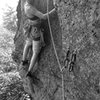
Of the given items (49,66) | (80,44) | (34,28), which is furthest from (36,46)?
(80,44)

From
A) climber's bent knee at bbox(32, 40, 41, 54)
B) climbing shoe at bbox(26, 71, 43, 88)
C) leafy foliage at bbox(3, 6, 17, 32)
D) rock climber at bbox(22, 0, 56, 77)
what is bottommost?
climbing shoe at bbox(26, 71, 43, 88)

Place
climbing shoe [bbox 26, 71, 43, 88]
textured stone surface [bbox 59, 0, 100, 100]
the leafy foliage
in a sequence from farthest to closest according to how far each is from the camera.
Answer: the leafy foliage → climbing shoe [bbox 26, 71, 43, 88] → textured stone surface [bbox 59, 0, 100, 100]

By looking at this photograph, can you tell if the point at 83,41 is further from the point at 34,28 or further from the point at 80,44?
the point at 34,28

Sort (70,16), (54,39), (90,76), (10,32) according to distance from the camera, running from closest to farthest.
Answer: (90,76) < (70,16) < (54,39) < (10,32)

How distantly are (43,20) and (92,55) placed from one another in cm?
173

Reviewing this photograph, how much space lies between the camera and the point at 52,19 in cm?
366

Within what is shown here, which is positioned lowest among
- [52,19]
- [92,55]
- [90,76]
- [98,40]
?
[90,76]

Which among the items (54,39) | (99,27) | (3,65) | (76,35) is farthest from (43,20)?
(3,65)

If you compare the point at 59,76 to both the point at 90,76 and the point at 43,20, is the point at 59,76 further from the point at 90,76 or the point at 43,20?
the point at 43,20

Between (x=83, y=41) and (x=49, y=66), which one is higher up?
(x=83, y=41)

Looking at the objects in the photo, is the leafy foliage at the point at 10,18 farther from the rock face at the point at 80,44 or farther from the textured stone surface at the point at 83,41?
the textured stone surface at the point at 83,41

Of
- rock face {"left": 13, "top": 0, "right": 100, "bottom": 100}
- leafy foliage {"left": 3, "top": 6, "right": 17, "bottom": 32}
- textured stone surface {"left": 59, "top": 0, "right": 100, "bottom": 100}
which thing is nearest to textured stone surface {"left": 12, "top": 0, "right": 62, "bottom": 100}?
rock face {"left": 13, "top": 0, "right": 100, "bottom": 100}

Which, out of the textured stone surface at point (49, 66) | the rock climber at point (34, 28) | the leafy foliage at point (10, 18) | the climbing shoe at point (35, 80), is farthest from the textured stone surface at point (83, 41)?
the leafy foliage at point (10, 18)

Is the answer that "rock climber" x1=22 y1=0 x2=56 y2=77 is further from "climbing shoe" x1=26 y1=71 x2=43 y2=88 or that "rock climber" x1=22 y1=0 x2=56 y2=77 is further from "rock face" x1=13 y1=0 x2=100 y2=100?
"rock face" x1=13 y1=0 x2=100 y2=100
